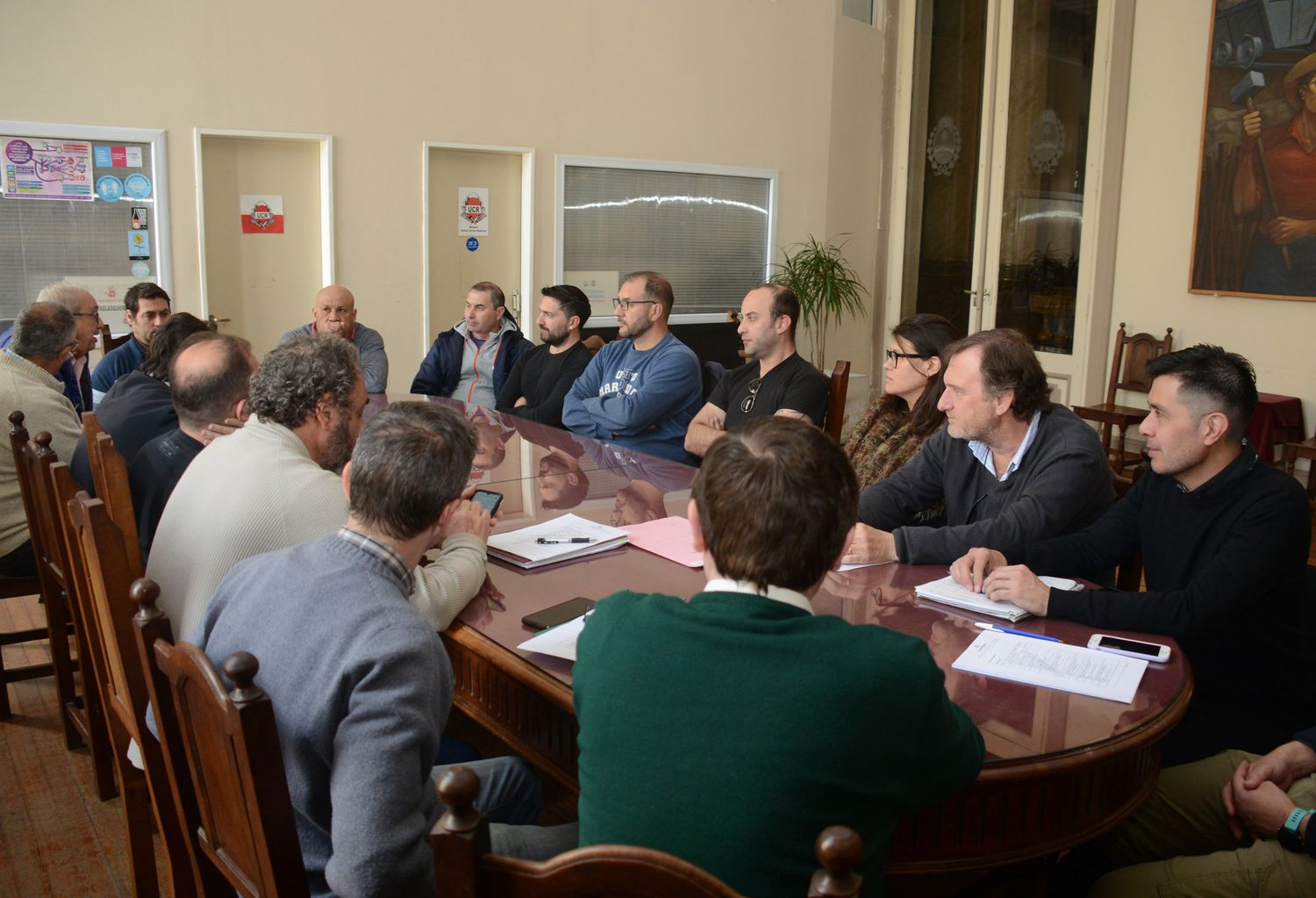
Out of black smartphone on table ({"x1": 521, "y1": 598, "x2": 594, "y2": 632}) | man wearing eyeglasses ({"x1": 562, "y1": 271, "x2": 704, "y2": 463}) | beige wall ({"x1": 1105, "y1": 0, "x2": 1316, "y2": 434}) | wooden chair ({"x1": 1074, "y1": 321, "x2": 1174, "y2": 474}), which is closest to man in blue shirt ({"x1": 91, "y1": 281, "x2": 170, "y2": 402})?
man wearing eyeglasses ({"x1": 562, "y1": 271, "x2": 704, "y2": 463})

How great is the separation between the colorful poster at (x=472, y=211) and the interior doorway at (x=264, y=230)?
0.87 metres

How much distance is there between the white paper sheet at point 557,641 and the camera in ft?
5.58

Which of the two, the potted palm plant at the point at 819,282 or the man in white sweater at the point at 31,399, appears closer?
the man in white sweater at the point at 31,399

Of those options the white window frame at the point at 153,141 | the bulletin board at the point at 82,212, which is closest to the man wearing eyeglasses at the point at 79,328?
the bulletin board at the point at 82,212

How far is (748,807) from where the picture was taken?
1092 millimetres

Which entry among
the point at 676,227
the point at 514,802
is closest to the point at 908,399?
the point at 514,802

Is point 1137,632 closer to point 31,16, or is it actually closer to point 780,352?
point 780,352

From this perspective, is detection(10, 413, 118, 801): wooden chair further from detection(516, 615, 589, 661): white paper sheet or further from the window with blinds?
the window with blinds

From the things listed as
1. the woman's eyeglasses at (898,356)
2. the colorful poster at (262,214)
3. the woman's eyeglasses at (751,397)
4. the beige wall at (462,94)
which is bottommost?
the woman's eyeglasses at (751,397)

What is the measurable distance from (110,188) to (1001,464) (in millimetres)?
4946

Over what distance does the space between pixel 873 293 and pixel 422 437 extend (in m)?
7.44

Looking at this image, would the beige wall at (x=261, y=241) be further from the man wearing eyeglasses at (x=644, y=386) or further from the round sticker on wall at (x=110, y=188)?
the man wearing eyeglasses at (x=644, y=386)

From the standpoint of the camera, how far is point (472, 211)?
22.3 feet

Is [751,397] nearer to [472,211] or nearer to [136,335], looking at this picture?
[136,335]
